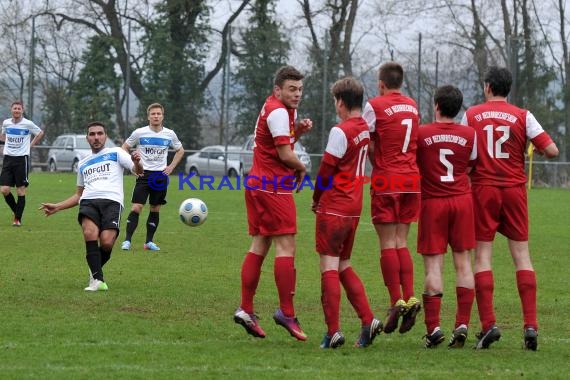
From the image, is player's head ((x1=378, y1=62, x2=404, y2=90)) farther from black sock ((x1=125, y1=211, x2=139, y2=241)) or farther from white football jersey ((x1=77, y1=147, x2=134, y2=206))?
black sock ((x1=125, y1=211, x2=139, y2=241))

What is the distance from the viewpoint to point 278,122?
7.24 m

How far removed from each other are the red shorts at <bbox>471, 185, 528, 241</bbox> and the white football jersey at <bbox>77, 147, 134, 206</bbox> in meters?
3.89

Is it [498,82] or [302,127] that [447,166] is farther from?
[302,127]

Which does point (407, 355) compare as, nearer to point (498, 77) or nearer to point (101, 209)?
point (498, 77)

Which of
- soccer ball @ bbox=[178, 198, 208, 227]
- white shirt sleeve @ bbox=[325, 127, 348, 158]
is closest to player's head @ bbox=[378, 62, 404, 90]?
white shirt sleeve @ bbox=[325, 127, 348, 158]

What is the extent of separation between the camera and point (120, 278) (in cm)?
1091

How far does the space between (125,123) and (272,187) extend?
30256mm

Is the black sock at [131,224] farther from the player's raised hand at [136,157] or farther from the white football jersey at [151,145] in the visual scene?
the player's raised hand at [136,157]

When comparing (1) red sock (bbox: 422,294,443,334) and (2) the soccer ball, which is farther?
(2) the soccer ball

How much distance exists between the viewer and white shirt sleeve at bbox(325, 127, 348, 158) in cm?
710

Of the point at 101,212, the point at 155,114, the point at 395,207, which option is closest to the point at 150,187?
the point at 155,114

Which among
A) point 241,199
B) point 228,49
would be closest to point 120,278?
point 241,199

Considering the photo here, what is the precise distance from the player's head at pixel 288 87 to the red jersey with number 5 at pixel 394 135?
0.50 m

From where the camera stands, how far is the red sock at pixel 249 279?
7.48 metres
